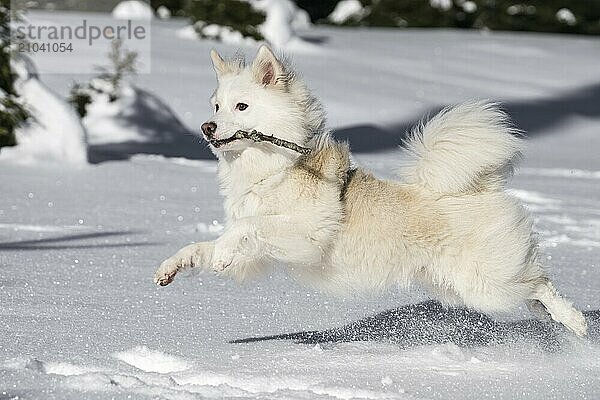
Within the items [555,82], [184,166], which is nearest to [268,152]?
[184,166]

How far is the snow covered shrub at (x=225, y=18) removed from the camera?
51.1ft

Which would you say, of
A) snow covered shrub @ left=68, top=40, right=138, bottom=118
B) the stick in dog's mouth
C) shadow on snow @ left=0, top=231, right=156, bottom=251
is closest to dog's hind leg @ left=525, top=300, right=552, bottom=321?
the stick in dog's mouth

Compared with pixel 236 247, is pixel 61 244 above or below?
below

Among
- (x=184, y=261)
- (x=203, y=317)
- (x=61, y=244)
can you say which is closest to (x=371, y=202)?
(x=184, y=261)

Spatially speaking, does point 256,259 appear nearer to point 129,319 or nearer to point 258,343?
point 258,343

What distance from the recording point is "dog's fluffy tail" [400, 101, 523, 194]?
4164 millimetres

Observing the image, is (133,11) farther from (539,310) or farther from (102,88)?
(539,310)

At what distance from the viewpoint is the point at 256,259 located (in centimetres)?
404

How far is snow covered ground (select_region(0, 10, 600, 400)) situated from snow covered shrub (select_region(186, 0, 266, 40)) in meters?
5.42

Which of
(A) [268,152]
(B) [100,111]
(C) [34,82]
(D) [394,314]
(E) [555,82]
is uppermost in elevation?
(A) [268,152]

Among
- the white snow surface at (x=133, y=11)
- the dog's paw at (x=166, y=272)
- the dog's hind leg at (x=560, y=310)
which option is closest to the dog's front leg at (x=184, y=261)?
the dog's paw at (x=166, y=272)

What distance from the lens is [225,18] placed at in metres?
15.9

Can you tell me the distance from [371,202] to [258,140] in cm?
53

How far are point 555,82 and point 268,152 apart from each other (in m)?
13.3
